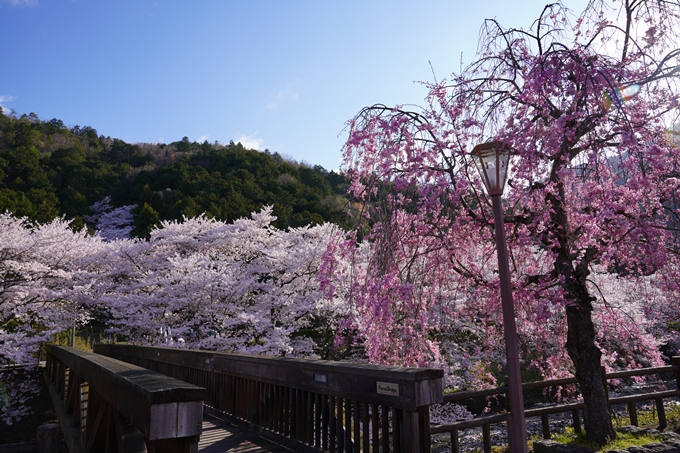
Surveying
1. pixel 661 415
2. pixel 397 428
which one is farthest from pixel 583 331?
pixel 397 428

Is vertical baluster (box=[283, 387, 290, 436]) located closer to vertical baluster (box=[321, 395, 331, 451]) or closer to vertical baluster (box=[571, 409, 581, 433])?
vertical baluster (box=[321, 395, 331, 451])

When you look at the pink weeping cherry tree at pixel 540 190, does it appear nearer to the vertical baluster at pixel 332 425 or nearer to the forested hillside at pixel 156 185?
the vertical baluster at pixel 332 425

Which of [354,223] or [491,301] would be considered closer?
[354,223]

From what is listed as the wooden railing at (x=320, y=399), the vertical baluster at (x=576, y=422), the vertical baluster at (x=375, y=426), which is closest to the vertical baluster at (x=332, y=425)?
the wooden railing at (x=320, y=399)

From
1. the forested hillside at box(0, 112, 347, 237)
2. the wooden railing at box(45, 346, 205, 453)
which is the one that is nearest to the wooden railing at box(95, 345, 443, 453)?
the wooden railing at box(45, 346, 205, 453)

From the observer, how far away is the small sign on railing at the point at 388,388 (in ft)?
10.2

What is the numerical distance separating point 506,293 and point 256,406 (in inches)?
112

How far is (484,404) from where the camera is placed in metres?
14.9

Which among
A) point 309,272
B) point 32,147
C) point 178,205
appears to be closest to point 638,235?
point 309,272

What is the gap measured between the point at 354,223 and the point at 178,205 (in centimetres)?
3006

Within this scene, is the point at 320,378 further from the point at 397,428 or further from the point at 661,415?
the point at 661,415

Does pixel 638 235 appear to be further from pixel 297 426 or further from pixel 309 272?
pixel 309 272

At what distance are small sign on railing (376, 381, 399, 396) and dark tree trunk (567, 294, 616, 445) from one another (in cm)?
409

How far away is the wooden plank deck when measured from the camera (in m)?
4.41
